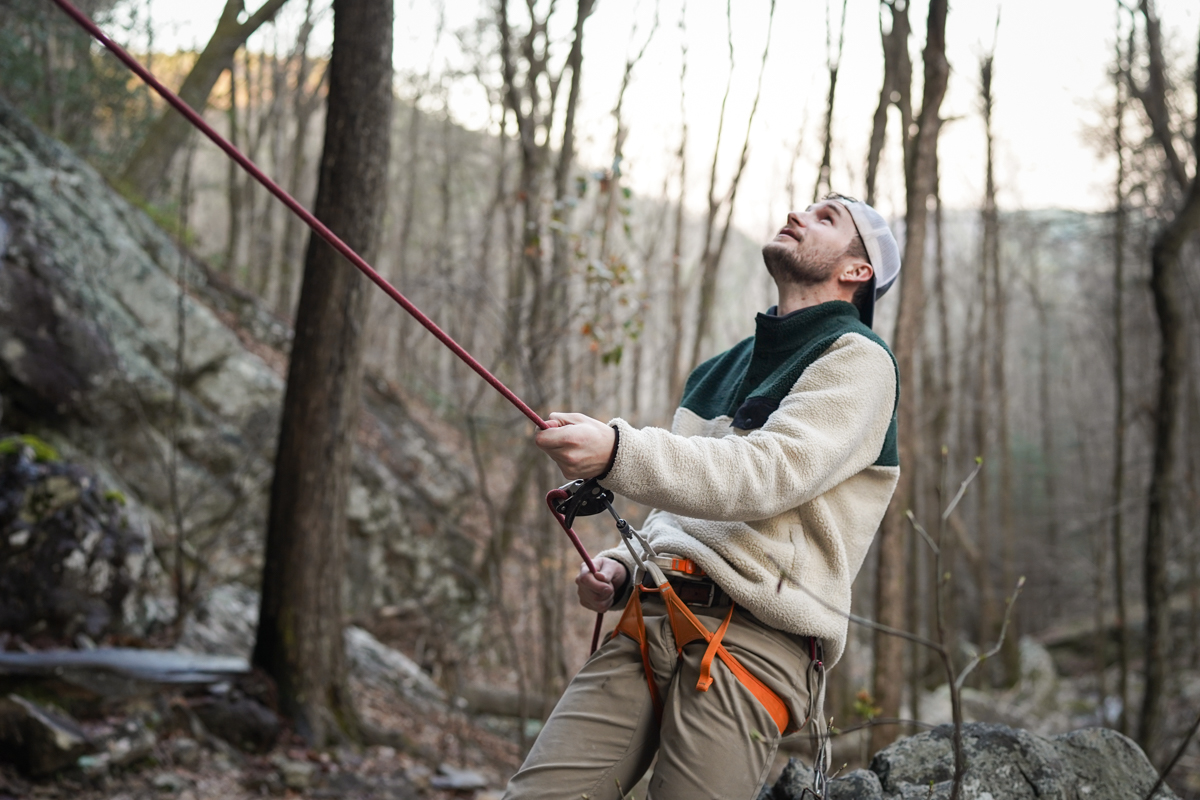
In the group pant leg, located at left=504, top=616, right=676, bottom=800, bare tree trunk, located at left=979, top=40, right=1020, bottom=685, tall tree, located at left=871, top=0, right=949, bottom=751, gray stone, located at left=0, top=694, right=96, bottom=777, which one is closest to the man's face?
pant leg, located at left=504, top=616, right=676, bottom=800

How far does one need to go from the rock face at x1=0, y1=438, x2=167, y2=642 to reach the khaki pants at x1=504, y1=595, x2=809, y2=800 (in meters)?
3.73

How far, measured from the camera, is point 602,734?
6.48 ft

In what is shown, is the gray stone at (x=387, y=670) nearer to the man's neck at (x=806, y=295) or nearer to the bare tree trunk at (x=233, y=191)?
the man's neck at (x=806, y=295)

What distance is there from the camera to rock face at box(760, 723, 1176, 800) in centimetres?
229

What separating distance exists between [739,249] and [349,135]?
107 ft

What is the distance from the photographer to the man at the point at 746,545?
1710mm

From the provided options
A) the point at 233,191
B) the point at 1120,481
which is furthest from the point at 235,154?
the point at 233,191

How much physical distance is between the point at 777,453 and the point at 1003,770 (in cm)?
128

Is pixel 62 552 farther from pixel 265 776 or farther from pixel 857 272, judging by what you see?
Result: pixel 857 272

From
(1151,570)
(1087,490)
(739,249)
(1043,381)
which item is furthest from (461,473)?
(739,249)

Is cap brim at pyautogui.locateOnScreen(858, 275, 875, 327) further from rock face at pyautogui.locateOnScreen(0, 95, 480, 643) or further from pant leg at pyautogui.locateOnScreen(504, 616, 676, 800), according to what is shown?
rock face at pyautogui.locateOnScreen(0, 95, 480, 643)

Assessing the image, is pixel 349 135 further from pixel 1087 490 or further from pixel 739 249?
pixel 739 249

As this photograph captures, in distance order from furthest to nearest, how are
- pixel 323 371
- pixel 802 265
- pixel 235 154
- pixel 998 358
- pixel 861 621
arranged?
1. pixel 998 358
2. pixel 323 371
3. pixel 802 265
4. pixel 235 154
5. pixel 861 621

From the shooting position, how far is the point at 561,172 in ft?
29.7
